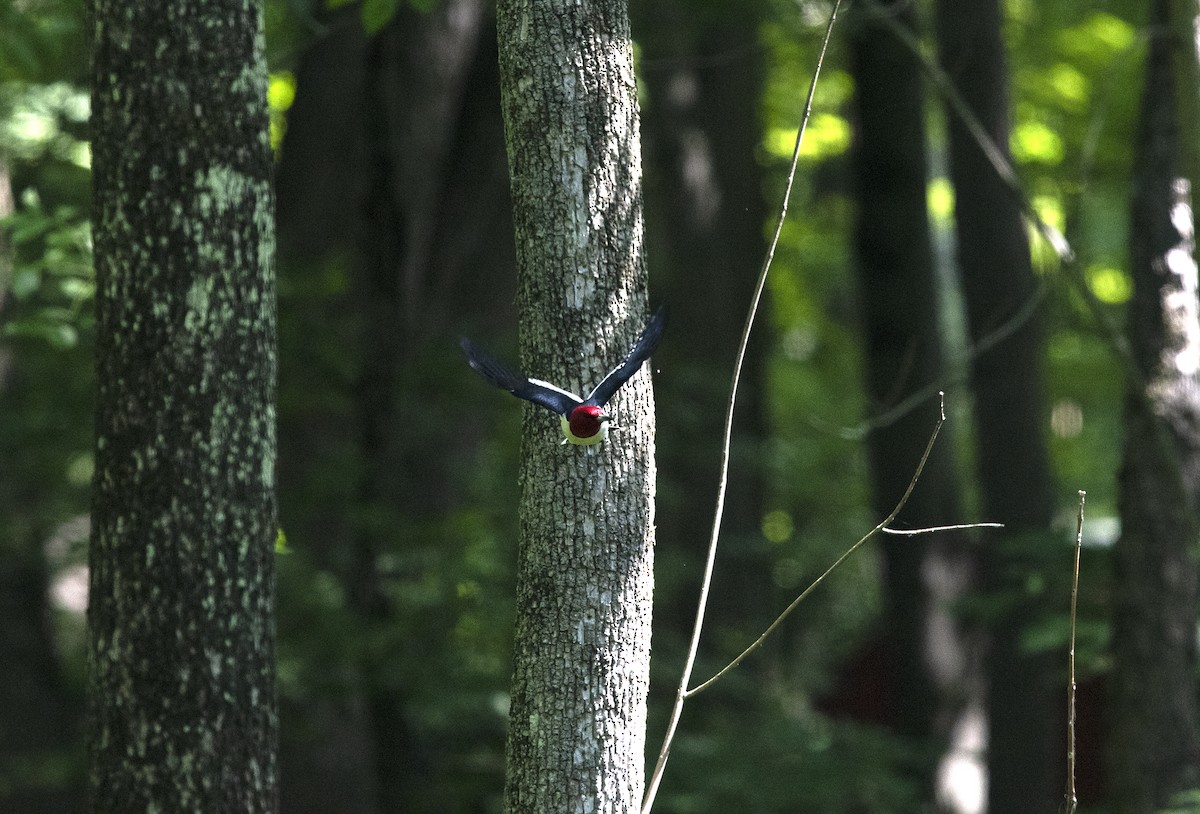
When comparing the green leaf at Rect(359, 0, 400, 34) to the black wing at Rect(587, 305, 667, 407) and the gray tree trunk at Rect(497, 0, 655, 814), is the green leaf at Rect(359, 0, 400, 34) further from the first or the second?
the black wing at Rect(587, 305, 667, 407)

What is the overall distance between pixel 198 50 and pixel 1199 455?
415cm

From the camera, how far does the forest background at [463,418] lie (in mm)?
6199

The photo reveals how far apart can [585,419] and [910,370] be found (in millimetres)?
6697

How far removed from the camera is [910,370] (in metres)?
8.78

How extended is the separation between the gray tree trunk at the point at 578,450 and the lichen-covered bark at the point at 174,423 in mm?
1019

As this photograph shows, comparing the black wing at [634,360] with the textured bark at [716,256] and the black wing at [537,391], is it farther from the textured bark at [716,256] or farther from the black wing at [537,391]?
the textured bark at [716,256]

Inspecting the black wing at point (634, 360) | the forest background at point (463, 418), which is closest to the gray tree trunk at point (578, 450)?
the black wing at point (634, 360)

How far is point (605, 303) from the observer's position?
2.62 m

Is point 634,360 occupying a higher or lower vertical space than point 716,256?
lower

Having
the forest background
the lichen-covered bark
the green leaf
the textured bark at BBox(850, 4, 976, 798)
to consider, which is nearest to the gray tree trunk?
the lichen-covered bark

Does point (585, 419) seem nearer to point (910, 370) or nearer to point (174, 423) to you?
point (174, 423)

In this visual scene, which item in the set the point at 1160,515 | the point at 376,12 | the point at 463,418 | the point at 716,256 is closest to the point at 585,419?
the point at 376,12

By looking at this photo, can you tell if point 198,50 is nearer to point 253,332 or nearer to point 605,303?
point 253,332

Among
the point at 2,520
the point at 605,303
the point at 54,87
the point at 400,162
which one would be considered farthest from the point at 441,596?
the point at 605,303
